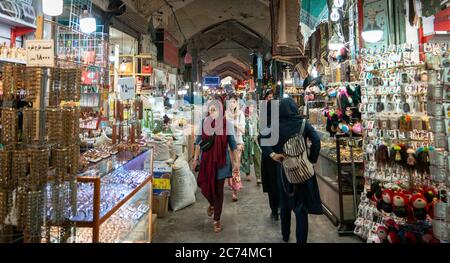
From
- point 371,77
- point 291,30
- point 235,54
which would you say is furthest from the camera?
point 235,54

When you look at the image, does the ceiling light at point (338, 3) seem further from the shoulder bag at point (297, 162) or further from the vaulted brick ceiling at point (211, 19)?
the vaulted brick ceiling at point (211, 19)

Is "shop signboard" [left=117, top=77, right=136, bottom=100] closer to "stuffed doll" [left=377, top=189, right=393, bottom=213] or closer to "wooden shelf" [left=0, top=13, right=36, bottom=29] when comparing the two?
"wooden shelf" [left=0, top=13, right=36, bottom=29]

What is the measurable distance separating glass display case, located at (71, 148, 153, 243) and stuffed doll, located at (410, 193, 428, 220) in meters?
2.36

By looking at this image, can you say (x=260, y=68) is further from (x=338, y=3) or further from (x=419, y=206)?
(x=419, y=206)

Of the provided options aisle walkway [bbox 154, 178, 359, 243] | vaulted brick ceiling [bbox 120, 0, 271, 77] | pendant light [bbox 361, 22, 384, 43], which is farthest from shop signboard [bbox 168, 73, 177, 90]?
pendant light [bbox 361, 22, 384, 43]

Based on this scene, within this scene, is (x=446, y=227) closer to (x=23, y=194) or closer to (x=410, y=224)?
(x=410, y=224)

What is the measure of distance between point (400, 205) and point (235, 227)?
1981mm

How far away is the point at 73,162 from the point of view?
1.86 meters

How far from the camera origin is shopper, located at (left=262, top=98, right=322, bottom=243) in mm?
2846

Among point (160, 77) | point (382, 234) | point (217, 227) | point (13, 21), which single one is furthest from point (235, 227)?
point (160, 77)

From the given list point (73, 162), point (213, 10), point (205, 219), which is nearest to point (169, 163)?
point (205, 219)

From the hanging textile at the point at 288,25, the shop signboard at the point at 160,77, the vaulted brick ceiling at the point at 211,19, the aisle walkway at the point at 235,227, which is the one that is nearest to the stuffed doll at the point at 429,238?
the aisle walkway at the point at 235,227

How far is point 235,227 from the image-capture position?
3.81m
